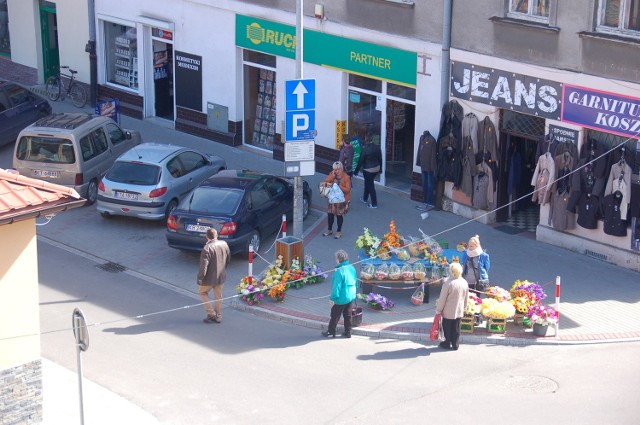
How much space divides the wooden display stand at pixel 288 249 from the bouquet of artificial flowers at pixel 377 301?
4.99ft

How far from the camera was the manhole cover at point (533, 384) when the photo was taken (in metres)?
14.6

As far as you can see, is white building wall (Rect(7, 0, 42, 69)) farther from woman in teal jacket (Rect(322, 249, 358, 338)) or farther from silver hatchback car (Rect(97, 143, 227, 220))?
woman in teal jacket (Rect(322, 249, 358, 338))

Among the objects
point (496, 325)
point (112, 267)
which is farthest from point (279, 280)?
point (496, 325)

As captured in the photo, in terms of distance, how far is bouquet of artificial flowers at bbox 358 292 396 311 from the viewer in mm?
17266

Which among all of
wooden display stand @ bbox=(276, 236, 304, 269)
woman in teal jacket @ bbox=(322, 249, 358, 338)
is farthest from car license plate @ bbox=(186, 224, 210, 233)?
woman in teal jacket @ bbox=(322, 249, 358, 338)

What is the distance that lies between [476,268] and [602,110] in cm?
393

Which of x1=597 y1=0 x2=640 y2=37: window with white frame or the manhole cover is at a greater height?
x1=597 y1=0 x2=640 y2=37: window with white frame

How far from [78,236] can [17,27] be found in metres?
12.7

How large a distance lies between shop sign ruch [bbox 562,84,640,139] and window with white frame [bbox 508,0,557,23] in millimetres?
1398

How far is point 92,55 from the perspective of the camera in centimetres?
2931

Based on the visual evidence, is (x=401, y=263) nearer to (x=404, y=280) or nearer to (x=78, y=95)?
(x=404, y=280)

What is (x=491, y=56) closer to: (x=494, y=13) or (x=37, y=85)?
(x=494, y=13)

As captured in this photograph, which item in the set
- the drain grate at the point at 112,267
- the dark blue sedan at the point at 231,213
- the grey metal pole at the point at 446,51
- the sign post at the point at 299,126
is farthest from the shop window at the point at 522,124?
the drain grate at the point at 112,267

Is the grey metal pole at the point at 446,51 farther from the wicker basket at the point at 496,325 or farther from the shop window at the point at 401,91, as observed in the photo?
the wicker basket at the point at 496,325
